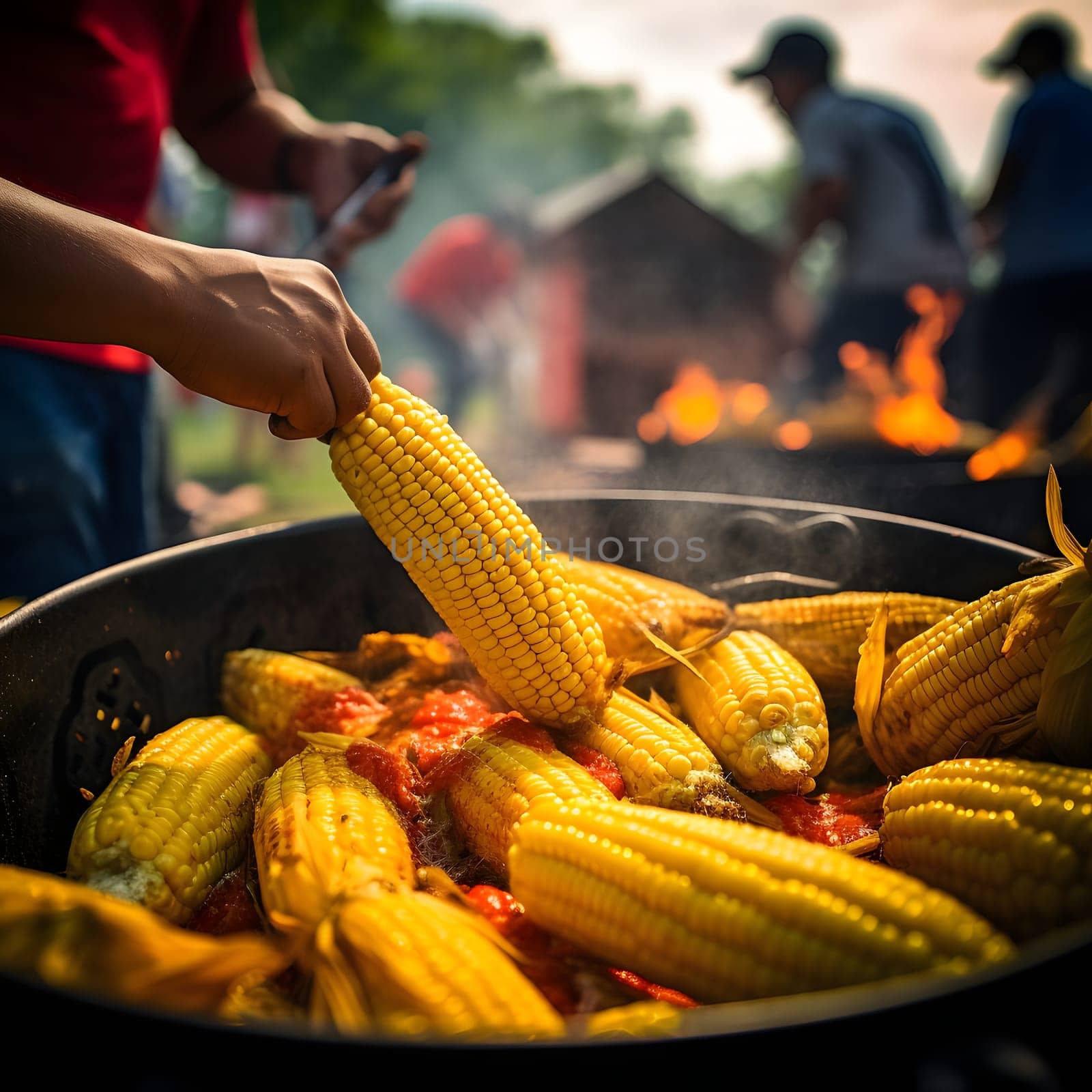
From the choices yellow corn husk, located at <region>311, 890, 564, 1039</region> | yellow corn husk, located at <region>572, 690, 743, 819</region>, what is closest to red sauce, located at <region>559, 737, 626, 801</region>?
yellow corn husk, located at <region>572, 690, 743, 819</region>

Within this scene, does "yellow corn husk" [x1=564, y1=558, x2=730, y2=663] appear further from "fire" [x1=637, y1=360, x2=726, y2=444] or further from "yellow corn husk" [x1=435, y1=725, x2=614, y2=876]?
"fire" [x1=637, y1=360, x2=726, y2=444]

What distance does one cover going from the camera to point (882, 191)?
6.45 m

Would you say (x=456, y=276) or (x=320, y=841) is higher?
(x=456, y=276)

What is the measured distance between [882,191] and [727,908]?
6.96 m

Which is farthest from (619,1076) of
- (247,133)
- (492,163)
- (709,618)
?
(492,163)

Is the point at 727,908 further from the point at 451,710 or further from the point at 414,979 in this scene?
the point at 451,710

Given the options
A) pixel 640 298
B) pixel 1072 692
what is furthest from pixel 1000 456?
pixel 640 298

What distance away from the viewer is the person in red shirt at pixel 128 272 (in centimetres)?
128

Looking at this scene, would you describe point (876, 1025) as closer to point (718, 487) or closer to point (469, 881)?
point (469, 881)

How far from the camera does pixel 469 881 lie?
55.7 inches

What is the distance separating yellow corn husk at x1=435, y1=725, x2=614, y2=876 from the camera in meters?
1.38

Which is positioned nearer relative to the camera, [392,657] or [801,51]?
[392,657]

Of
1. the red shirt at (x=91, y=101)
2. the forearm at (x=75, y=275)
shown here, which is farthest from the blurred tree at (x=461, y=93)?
the forearm at (x=75, y=275)

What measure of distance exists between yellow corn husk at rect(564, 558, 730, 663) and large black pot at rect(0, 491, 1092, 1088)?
434 mm
